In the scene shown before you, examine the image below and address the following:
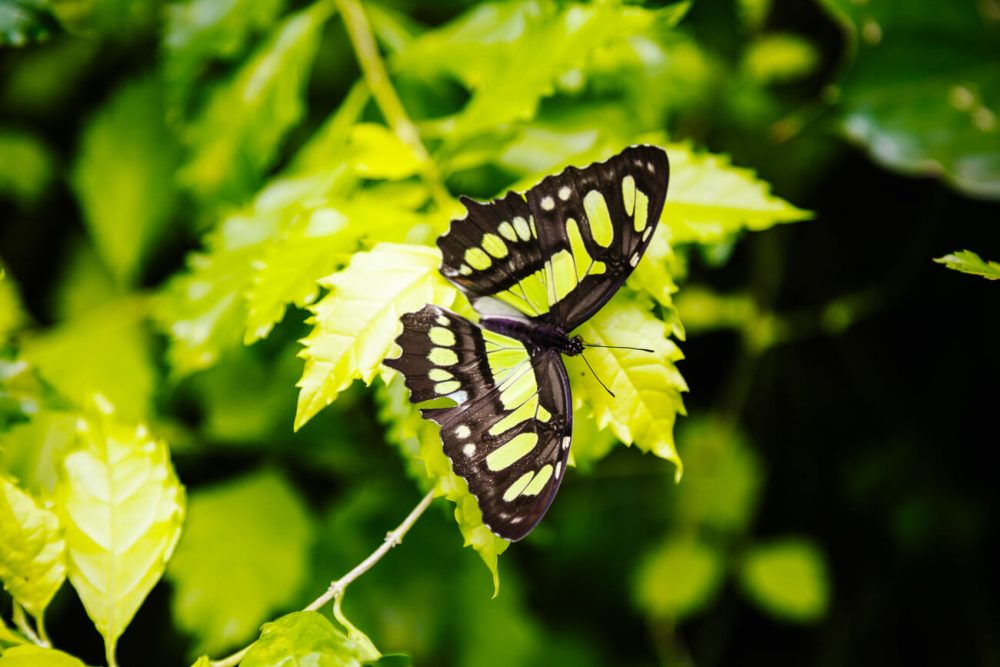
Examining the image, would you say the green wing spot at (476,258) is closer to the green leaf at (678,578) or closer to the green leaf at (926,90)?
the green leaf at (926,90)

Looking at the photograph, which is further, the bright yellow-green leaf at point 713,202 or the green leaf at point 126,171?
the green leaf at point 126,171

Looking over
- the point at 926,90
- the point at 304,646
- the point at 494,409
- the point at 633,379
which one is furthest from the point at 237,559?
the point at 926,90

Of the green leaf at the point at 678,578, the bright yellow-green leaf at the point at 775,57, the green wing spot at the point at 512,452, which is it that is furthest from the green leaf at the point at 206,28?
the green leaf at the point at 678,578

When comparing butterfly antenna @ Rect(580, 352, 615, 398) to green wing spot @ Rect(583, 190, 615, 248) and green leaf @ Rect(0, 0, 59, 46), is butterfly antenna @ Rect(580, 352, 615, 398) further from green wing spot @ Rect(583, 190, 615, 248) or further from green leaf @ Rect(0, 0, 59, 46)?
green leaf @ Rect(0, 0, 59, 46)

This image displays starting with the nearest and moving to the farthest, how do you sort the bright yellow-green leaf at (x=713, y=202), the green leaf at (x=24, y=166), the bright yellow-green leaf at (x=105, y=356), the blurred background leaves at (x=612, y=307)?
the bright yellow-green leaf at (x=713, y=202) → the blurred background leaves at (x=612, y=307) → the bright yellow-green leaf at (x=105, y=356) → the green leaf at (x=24, y=166)

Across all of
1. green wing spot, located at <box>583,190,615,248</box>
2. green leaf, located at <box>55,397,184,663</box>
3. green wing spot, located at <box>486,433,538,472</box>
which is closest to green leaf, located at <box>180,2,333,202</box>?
green leaf, located at <box>55,397,184,663</box>

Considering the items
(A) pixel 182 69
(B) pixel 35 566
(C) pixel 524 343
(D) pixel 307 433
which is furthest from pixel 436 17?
(B) pixel 35 566

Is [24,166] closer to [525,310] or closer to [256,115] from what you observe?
[256,115]
